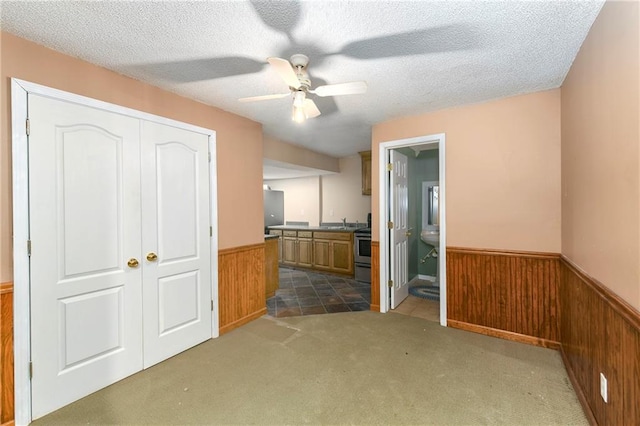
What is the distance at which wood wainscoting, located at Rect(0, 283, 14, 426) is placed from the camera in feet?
5.24

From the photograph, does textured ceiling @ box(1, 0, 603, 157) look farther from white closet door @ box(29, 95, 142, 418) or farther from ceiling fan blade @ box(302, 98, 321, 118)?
white closet door @ box(29, 95, 142, 418)

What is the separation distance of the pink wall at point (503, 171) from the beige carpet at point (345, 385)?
3.34 feet

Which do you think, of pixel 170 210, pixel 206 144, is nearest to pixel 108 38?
pixel 206 144

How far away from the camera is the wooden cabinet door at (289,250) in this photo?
5.70 meters

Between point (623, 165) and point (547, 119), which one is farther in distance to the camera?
point (547, 119)

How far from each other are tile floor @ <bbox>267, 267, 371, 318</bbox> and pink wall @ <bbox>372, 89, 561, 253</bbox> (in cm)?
159

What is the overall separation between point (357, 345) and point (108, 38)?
9.63 ft

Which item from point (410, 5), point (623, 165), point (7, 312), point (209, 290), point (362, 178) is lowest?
point (209, 290)

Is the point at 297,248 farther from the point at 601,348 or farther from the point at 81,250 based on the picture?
the point at 601,348

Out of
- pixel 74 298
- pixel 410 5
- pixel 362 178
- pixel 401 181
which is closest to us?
pixel 410 5

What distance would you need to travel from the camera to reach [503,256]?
2686mm

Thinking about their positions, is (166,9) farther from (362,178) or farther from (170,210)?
(362,178)

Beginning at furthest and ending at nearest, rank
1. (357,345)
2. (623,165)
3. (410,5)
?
(357,345) → (410,5) → (623,165)

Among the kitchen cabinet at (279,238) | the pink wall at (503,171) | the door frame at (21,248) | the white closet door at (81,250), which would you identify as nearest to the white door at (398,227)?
the pink wall at (503,171)
